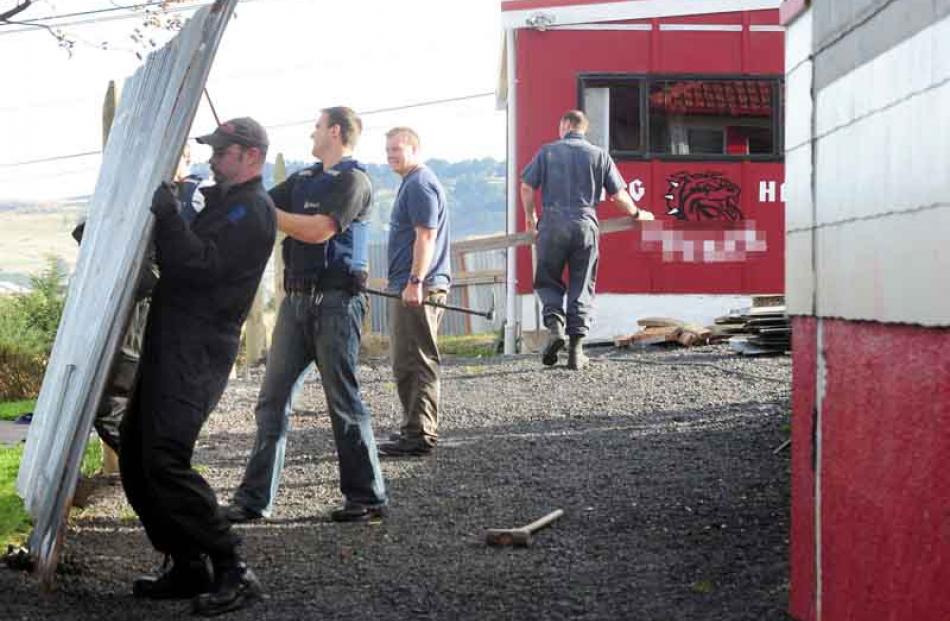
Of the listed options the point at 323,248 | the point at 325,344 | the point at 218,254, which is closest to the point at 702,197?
the point at 323,248

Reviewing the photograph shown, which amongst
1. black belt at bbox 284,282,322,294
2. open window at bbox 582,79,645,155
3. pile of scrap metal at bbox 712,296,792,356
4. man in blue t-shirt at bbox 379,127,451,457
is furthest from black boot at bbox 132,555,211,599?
open window at bbox 582,79,645,155

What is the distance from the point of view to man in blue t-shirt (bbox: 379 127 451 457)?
8.84 metres

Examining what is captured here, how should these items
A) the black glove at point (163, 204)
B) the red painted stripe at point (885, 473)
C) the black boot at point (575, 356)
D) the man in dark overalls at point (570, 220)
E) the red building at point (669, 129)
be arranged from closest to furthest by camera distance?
the red painted stripe at point (885, 473) < the black glove at point (163, 204) < the man in dark overalls at point (570, 220) < the black boot at point (575, 356) < the red building at point (669, 129)

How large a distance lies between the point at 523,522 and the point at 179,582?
79.7 inches

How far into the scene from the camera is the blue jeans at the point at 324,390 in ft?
23.4

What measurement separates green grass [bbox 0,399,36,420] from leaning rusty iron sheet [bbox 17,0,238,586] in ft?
25.3

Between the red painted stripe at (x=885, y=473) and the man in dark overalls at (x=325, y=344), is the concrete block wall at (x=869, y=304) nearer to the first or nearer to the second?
the red painted stripe at (x=885, y=473)

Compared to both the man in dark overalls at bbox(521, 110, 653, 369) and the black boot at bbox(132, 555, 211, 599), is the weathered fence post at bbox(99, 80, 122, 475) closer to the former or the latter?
the black boot at bbox(132, 555, 211, 599)

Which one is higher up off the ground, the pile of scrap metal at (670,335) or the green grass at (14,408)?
the pile of scrap metal at (670,335)

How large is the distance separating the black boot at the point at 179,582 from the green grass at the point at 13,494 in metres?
0.55

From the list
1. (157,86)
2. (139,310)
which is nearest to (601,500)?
(139,310)

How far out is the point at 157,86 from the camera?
22.0 feet

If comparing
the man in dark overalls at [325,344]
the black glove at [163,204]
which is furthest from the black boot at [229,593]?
the man in dark overalls at [325,344]


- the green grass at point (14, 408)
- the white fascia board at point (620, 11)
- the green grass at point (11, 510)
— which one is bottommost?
the green grass at point (14, 408)
